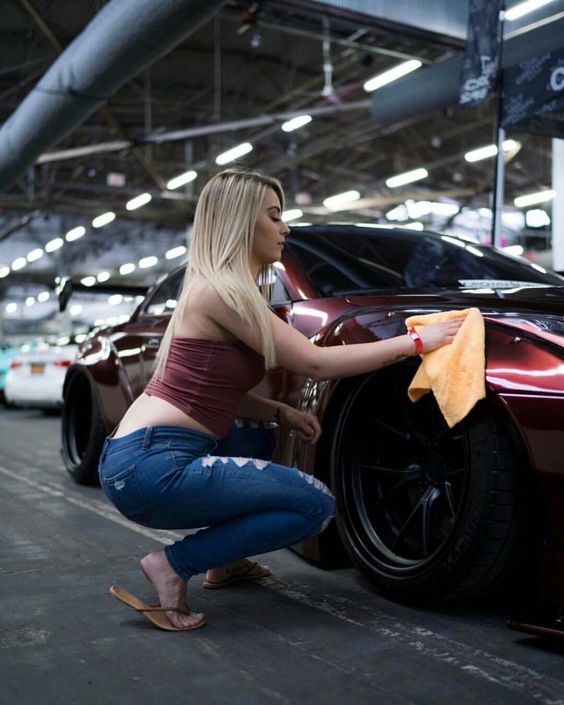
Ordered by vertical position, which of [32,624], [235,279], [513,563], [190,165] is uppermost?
[190,165]

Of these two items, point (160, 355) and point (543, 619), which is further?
point (160, 355)

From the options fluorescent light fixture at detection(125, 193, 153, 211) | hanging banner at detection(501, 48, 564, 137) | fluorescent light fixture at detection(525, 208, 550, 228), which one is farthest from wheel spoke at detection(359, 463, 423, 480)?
fluorescent light fixture at detection(125, 193, 153, 211)

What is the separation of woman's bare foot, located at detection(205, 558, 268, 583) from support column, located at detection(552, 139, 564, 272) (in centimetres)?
477

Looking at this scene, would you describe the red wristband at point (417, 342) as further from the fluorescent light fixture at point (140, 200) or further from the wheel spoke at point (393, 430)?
the fluorescent light fixture at point (140, 200)

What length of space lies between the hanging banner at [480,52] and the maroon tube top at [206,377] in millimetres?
4949

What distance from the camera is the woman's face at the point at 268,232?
251cm

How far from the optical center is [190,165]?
1992 cm

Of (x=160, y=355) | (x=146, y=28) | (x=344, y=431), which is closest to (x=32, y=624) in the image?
(x=160, y=355)

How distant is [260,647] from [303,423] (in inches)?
29.6

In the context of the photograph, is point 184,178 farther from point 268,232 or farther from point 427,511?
point 427,511

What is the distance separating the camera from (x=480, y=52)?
6656 mm

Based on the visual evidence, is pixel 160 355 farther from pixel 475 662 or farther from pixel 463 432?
pixel 475 662

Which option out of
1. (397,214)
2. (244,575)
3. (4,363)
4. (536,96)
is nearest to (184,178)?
(4,363)

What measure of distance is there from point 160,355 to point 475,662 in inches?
49.0
